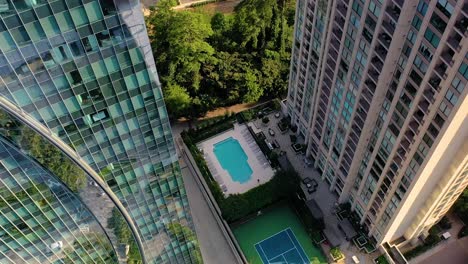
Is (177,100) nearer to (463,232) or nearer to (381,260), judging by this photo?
(381,260)

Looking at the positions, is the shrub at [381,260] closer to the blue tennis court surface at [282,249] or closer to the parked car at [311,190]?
the blue tennis court surface at [282,249]

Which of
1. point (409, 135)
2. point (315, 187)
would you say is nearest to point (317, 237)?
point (315, 187)

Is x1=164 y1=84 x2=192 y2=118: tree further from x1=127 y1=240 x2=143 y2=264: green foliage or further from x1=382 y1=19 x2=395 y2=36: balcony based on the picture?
x1=382 y1=19 x2=395 y2=36: balcony

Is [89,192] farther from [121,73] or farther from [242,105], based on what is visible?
[242,105]

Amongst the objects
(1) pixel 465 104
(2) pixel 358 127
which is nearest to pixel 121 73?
(1) pixel 465 104

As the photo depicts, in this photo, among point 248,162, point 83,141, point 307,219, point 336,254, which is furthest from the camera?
point 248,162

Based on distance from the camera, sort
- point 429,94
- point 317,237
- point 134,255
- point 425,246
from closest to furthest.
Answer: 1. point 429,94
2. point 134,255
3. point 425,246
4. point 317,237
